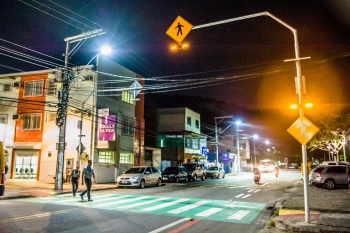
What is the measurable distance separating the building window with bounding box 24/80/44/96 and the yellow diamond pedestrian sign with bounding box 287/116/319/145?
25.7 metres

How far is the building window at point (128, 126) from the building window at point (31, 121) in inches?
316

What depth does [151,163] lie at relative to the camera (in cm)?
3778

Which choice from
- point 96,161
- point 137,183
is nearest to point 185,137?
point 96,161

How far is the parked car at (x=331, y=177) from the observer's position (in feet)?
65.6

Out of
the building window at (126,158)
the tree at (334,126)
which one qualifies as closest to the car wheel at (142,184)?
the building window at (126,158)

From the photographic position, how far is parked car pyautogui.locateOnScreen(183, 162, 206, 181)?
3049cm

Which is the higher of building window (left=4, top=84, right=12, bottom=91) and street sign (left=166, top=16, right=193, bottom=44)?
building window (left=4, top=84, right=12, bottom=91)

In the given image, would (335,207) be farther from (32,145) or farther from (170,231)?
(32,145)

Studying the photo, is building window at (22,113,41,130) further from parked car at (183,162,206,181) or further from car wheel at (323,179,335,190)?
car wheel at (323,179,335,190)

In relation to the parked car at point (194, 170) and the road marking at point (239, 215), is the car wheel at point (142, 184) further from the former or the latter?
the road marking at point (239, 215)

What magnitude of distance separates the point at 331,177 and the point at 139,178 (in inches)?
526

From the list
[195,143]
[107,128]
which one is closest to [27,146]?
[107,128]

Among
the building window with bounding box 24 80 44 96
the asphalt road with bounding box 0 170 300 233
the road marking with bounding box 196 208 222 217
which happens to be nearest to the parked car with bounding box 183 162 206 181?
the building window with bounding box 24 80 44 96

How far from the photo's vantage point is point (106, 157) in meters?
27.5
